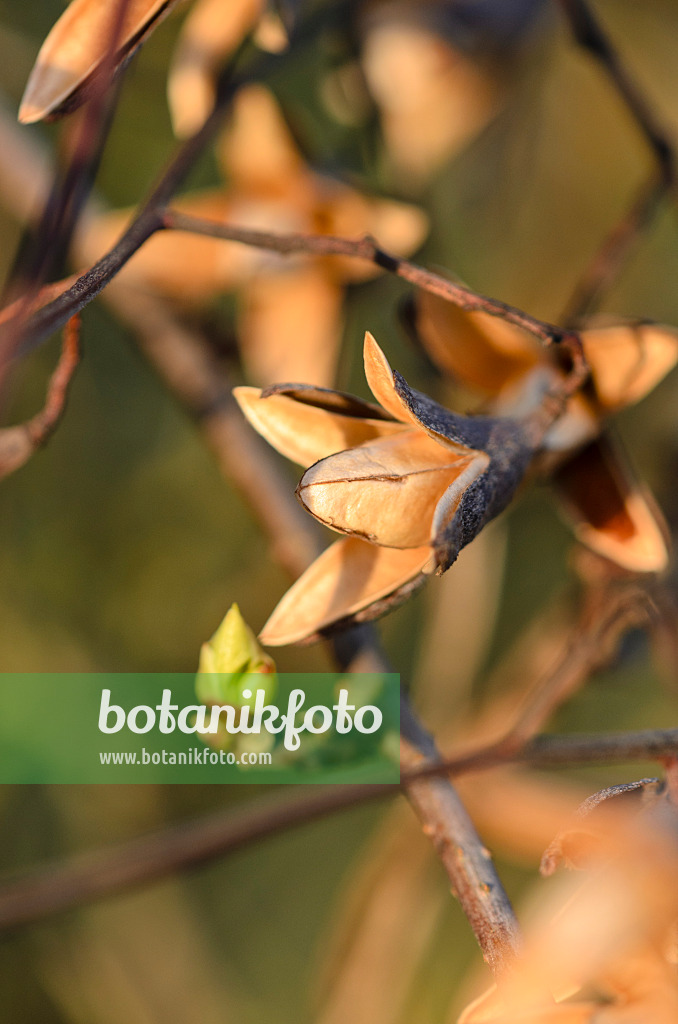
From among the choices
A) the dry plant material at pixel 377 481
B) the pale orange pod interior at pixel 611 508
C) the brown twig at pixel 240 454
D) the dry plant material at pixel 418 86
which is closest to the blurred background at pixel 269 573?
the dry plant material at pixel 418 86

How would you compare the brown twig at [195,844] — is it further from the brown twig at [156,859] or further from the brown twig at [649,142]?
the brown twig at [649,142]

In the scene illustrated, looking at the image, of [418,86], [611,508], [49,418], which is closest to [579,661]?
[611,508]

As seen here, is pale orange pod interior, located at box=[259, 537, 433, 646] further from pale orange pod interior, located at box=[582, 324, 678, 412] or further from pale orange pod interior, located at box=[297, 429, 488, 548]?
pale orange pod interior, located at box=[582, 324, 678, 412]

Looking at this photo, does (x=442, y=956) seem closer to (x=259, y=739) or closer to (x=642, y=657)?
(x=642, y=657)

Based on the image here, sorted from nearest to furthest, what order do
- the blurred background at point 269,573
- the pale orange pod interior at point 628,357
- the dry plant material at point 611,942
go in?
1. the dry plant material at point 611,942
2. the pale orange pod interior at point 628,357
3. the blurred background at point 269,573

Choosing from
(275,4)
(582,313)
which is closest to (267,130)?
(275,4)

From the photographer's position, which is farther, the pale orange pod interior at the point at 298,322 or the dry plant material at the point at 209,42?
the pale orange pod interior at the point at 298,322
